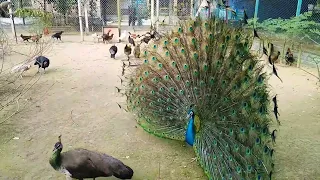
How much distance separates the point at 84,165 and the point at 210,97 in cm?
180

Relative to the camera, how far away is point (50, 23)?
53.8 feet

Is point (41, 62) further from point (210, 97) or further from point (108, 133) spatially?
point (210, 97)

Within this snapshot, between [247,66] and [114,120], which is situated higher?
[247,66]

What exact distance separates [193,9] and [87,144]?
11813 millimetres

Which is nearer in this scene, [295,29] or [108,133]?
Answer: [108,133]

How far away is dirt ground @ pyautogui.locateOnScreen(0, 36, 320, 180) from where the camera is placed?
439 centimetres

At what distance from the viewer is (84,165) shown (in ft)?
11.9

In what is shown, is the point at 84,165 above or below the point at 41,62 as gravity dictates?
below

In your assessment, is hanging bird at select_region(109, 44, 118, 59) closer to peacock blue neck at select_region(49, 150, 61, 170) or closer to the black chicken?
the black chicken

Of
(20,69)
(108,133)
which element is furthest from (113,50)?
(108,133)

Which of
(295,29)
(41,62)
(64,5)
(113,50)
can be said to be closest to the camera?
(41,62)

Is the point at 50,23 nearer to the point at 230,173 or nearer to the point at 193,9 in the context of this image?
the point at 193,9

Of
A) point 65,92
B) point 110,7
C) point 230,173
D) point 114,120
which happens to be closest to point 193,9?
point 110,7

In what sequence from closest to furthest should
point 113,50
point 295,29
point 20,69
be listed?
point 20,69 < point 295,29 < point 113,50
